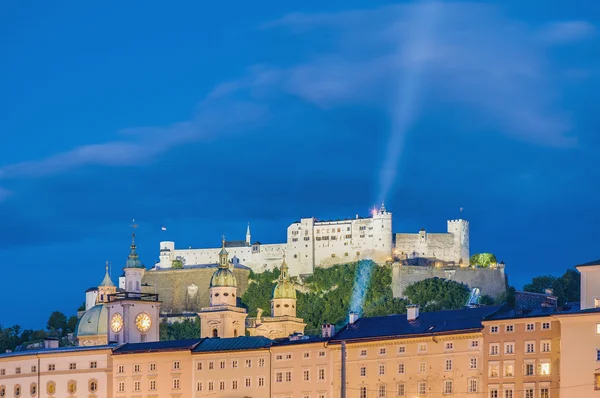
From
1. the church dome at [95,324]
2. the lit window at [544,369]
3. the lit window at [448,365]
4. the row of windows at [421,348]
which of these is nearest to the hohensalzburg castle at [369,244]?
the church dome at [95,324]

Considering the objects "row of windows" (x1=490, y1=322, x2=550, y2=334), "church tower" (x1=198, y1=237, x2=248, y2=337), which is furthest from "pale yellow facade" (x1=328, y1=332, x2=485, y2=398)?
"church tower" (x1=198, y1=237, x2=248, y2=337)

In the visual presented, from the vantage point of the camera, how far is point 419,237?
195 meters

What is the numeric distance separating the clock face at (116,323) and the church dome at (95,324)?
14.9ft

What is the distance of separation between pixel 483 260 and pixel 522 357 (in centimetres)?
9205

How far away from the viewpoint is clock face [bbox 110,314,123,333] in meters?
130

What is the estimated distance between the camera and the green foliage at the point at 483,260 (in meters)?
189

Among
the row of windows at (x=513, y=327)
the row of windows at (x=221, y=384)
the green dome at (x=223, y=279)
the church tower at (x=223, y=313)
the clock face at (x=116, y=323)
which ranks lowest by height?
the row of windows at (x=221, y=384)

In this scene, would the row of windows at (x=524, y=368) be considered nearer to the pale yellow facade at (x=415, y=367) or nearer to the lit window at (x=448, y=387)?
the pale yellow facade at (x=415, y=367)

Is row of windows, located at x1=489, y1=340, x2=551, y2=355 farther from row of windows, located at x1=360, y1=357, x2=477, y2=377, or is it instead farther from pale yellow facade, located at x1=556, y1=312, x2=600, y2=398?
pale yellow facade, located at x1=556, y1=312, x2=600, y2=398

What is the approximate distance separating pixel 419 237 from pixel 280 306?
50.2 metres

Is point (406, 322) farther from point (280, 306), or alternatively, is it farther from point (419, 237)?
point (419, 237)

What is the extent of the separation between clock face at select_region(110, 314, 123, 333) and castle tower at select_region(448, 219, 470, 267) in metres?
70.5

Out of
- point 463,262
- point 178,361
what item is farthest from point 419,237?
point 178,361

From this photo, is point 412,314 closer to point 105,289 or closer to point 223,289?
point 223,289
